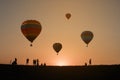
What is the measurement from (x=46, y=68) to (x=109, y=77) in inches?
233

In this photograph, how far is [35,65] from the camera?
26.0 m

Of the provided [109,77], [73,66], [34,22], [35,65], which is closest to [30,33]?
[34,22]

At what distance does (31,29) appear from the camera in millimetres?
28375

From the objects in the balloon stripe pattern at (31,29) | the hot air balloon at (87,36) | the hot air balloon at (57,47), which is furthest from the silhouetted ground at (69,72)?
the hot air balloon at (57,47)

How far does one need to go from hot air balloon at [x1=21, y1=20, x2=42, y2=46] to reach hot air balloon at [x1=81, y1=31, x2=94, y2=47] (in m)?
5.49

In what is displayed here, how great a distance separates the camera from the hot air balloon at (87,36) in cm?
3115

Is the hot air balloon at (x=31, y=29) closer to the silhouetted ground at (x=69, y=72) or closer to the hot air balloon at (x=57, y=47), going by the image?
the silhouetted ground at (x=69, y=72)

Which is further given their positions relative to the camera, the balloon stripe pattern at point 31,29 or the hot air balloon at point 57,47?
the hot air balloon at point 57,47

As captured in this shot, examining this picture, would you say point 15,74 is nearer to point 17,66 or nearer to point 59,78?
point 17,66

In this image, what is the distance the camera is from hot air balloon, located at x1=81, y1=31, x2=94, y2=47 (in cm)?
3115

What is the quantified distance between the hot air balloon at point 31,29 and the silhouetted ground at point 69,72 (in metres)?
3.72

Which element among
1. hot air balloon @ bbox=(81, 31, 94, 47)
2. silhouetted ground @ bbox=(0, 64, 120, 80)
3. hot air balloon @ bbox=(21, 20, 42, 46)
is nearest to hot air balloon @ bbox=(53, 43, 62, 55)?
hot air balloon @ bbox=(81, 31, 94, 47)

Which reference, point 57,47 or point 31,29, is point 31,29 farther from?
point 57,47

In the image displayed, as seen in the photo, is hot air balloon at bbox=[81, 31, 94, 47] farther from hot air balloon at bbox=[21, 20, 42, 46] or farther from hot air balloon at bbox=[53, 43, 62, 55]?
hot air balloon at bbox=[21, 20, 42, 46]
